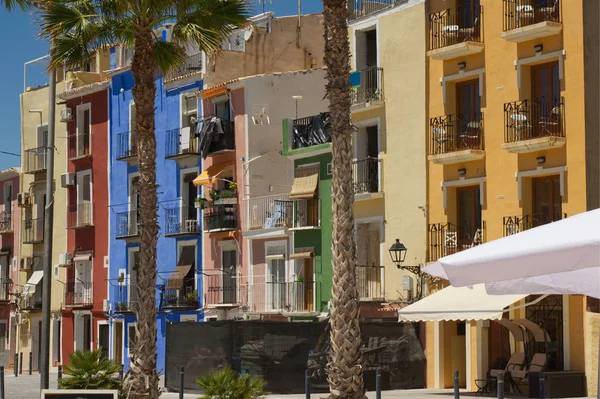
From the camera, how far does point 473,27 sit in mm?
33594

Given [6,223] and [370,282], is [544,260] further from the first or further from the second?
[6,223]

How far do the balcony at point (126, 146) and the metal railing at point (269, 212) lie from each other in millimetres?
8864

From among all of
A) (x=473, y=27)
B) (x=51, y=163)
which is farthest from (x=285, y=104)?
(x=51, y=163)

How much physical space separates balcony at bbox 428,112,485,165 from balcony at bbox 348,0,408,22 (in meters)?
4.46

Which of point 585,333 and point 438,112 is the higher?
point 438,112

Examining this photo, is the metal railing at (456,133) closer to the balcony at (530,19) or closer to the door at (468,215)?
the door at (468,215)

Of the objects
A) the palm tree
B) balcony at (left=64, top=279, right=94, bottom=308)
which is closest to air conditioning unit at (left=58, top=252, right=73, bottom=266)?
balcony at (left=64, top=279, right=94, bottom=308)

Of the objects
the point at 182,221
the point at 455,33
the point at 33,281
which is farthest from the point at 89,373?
the point at 33,281

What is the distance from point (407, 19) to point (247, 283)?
1276cm

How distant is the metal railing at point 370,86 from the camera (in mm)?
36969

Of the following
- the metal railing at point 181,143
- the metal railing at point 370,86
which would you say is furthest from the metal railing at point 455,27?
the metal railing at point 181,143

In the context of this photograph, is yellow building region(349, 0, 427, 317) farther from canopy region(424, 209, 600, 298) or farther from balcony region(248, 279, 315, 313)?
canopy region(424, 209, 600, 298)

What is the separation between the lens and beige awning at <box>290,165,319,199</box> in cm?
4034

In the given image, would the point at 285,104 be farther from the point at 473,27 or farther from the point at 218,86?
the point at 473,27
